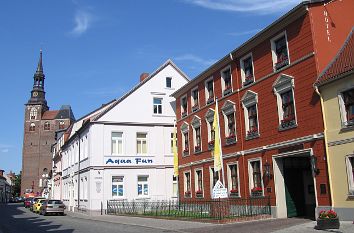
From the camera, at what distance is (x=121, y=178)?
125 feet

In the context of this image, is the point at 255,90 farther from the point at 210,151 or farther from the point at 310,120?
the point at 210,151

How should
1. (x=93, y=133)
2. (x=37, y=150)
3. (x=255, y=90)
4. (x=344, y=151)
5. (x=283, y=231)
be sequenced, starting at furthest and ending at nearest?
1. (x=37, y=150)
2. (x=93, y=133)
3. (x=255, y=90)
4. (x=344, y=151)
5. (x=283, y=231)

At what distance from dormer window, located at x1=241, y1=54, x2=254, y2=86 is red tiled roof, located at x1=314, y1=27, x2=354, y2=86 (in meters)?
5.96

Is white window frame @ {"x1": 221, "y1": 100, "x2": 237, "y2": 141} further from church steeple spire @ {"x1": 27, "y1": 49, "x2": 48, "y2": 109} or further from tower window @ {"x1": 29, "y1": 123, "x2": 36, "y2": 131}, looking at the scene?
tower window @ {"x1": 29, "y1": 123, "x2": 36, "y2": 131}

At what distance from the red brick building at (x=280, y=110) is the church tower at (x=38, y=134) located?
99151 millimetres

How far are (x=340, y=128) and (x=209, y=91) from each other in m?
13.9

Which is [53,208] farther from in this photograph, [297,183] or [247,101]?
[297,183]

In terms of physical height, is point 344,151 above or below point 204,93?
below

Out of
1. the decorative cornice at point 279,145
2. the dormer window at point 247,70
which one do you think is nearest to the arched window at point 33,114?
the decorative cornice at point 279,145

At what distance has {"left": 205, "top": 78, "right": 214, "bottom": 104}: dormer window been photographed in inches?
1195

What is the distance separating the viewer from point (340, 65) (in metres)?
18.9

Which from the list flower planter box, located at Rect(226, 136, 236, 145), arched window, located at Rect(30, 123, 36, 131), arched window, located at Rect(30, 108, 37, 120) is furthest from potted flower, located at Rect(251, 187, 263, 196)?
arched window, located at Rect(30, 108, 37, 120)

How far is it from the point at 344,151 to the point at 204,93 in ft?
49.3

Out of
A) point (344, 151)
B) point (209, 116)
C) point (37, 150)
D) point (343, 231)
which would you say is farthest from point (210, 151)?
point (37, 150)
